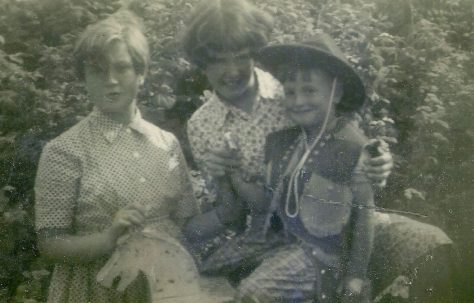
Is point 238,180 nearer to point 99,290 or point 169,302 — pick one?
point 169,302

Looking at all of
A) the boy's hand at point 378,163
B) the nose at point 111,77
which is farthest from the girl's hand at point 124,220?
the boy's hand at point 378,163

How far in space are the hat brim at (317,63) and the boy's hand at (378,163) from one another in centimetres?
25

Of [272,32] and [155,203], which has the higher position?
[272,32]

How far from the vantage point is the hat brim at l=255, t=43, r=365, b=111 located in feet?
7.45

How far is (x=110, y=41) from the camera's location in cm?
226

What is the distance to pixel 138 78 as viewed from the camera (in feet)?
7.74

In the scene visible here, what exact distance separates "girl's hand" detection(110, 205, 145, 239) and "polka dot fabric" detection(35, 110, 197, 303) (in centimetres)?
4

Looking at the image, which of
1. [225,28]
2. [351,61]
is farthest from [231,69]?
[351,61]

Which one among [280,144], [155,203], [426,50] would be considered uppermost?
[426,50]

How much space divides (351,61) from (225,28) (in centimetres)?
65

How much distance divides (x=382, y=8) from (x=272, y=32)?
574 mm

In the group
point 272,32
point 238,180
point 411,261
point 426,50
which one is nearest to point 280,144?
point 238,180

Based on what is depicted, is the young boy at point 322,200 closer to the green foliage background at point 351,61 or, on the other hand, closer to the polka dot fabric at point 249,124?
the polka dot fabric at point 249,124

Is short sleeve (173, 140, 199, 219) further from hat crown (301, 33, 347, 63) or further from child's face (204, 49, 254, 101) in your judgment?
hat crown (301, 33, 347, 63)
